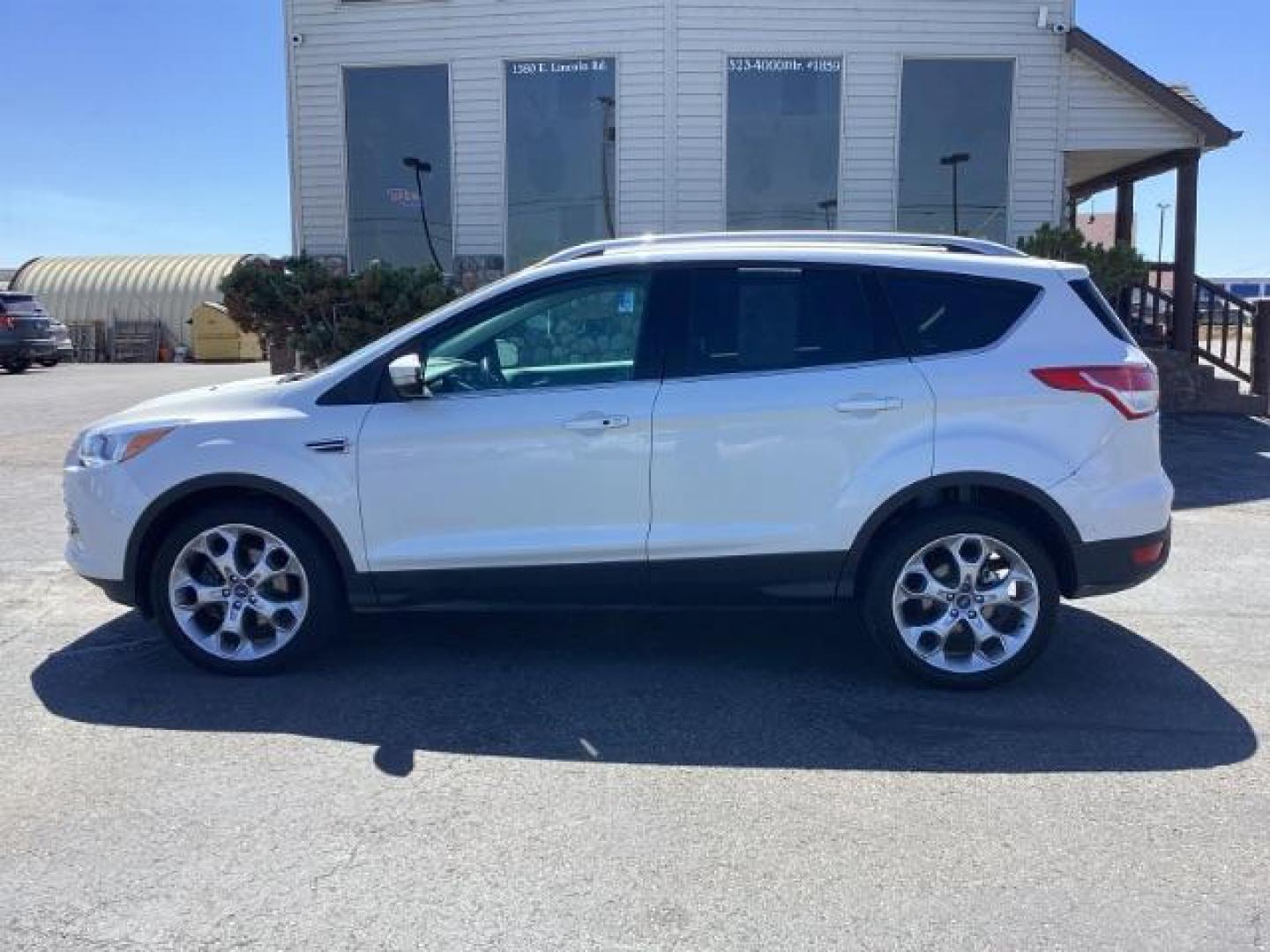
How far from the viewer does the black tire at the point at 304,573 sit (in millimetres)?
5012

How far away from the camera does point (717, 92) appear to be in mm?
13352

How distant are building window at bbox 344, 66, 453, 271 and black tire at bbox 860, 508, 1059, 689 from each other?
10.0 m

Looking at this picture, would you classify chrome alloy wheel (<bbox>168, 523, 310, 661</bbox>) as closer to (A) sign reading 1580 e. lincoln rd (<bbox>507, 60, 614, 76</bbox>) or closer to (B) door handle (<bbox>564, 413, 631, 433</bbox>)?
(B) door handle (<bbox>564, 413, 631, 433</bbox>)

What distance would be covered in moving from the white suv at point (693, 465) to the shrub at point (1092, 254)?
735 cm

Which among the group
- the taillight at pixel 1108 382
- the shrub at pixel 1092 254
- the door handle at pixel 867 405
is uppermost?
the shrub at pixel 1092 254

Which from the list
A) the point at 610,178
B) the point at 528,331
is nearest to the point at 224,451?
the point at 528,331

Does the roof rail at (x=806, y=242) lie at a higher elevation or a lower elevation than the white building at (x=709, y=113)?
lower

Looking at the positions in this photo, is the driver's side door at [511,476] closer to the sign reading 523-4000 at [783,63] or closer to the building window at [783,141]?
the building window at [783,141]

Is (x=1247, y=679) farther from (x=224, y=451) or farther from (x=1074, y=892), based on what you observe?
(x=224, y=451)

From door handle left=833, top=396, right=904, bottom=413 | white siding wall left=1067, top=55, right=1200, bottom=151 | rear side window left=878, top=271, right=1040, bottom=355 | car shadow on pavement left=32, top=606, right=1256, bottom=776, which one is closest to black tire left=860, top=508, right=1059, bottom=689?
car shadow on pavement left=32, top=606, right=1256, bottom=776

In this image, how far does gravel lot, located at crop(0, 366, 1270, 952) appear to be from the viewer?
3213mm

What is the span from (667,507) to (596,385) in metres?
0.61

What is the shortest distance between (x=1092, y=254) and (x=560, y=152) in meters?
6.13

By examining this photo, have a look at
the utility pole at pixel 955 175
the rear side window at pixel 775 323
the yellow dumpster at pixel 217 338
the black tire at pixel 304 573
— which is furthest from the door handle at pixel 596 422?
the yellow dumpster at pixel 217 338
